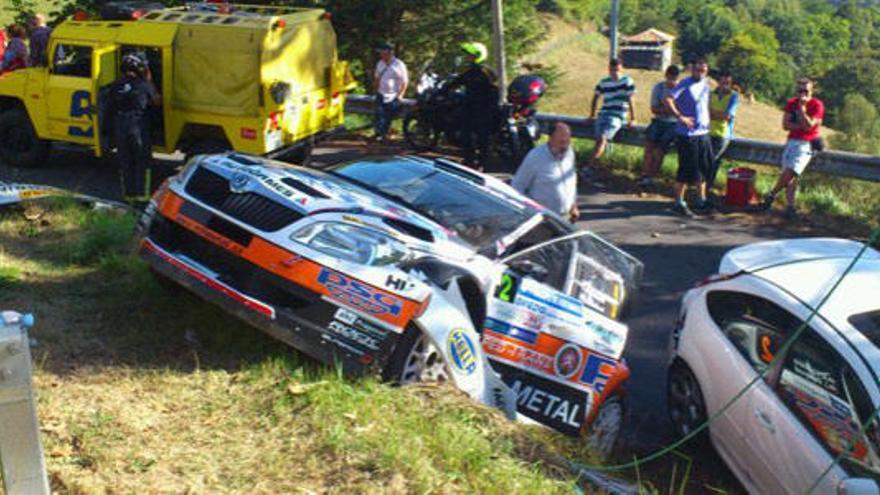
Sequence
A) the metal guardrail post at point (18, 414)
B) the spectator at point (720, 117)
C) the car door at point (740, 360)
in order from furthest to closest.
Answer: the spectator at point (720, 117)
the car door at point (740, 360)
the metal guardrail post at point (18, 414)

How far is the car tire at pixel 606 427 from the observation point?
5.81 m

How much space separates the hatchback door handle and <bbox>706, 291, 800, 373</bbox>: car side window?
0.26 m

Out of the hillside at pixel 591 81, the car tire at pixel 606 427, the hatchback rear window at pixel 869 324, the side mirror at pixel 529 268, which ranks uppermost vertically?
the hatchback rear window at pixel 869 324

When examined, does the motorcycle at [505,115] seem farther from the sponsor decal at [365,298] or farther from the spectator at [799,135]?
the sponsor decal at [365,298]

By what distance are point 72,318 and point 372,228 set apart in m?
2.23

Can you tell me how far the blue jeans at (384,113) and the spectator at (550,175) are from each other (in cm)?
648

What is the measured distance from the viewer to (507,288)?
5.50m

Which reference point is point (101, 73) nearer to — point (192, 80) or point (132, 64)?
point (132, 64)

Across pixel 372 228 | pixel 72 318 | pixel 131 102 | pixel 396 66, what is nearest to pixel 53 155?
pixel 131 102

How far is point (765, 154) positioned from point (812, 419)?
7647mm

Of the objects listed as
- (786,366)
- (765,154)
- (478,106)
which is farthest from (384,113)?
(786,366)

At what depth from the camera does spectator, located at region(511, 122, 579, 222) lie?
809 centimetres

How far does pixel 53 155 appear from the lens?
12586 millimetres

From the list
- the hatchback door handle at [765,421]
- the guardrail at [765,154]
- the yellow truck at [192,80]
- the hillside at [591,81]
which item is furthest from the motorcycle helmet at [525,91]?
the hillside at [591,81]
